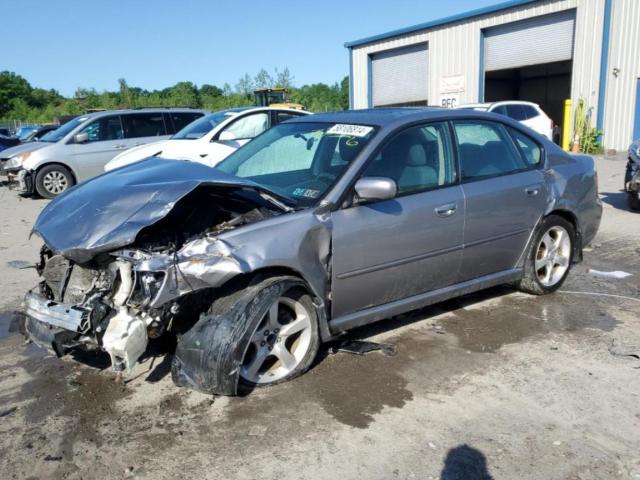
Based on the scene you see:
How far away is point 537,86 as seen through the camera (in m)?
32.2

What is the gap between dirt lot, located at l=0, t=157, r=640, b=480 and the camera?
2.86 metres

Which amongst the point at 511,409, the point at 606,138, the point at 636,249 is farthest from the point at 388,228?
the point at 606,138

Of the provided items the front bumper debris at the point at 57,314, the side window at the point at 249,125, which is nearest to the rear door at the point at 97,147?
the side window at the point at 249,125

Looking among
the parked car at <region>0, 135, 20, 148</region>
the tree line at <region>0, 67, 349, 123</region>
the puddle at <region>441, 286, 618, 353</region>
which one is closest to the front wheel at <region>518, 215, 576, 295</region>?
the puddle at <region>441, 286, 618, 353</region>

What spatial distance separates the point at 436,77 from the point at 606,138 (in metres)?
7.90

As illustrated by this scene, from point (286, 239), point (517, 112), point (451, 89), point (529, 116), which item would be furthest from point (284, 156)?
point (451, 89)

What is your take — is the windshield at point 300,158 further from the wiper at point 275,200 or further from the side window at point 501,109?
the side window at point 501,109

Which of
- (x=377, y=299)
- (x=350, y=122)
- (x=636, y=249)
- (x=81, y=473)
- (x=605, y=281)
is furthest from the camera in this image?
(x=636, y=249)

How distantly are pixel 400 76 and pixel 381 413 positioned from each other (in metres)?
25.1

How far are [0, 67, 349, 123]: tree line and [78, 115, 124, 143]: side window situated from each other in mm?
33474

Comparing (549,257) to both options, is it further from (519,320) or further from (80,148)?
(80,148)

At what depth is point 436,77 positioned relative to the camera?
2505 cm

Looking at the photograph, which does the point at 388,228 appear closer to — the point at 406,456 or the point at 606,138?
the point at 406,456

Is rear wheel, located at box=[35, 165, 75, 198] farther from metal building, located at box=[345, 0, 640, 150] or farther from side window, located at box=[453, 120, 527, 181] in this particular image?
metal building, located at box=[345, 0, 640, 150]
